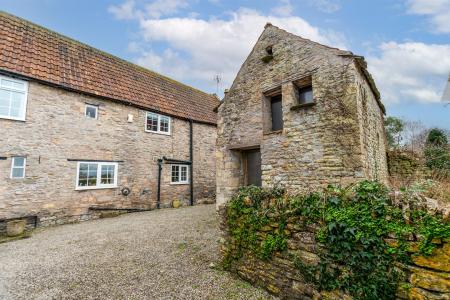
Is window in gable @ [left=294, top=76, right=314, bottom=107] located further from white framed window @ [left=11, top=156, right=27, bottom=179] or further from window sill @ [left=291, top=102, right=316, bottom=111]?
white framed window @ [left=11, top=156, right=27, bottom=179]

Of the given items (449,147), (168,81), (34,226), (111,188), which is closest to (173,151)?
(111,188)

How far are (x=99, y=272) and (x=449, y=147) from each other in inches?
643

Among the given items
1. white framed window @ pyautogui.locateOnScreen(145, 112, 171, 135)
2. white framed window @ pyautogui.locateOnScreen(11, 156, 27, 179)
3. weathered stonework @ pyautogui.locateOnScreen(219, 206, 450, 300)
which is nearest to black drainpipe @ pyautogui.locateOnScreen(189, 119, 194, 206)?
white framed window @ pyautogui.locateOnScreen(145, 112, 171, 135)

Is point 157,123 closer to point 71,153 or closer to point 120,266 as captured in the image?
point 71,153

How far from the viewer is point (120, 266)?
4.84m

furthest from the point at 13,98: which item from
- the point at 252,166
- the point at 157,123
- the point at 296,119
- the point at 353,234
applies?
the point at 353,234

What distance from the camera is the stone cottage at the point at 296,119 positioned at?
6539mm

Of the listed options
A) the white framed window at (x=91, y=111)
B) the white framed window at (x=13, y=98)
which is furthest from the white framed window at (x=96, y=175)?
the white framed window at (x=13, y=98)

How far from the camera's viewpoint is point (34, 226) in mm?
8562

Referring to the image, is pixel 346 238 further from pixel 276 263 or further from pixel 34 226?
pixel 34 226

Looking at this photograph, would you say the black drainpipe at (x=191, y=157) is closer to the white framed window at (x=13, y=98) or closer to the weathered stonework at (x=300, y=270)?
the white framed window at (x=13, y=98)

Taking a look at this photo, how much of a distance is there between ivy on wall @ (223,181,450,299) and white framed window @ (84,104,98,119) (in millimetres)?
10090

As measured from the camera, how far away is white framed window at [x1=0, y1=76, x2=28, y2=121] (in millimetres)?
8305

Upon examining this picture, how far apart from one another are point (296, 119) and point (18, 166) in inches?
415
